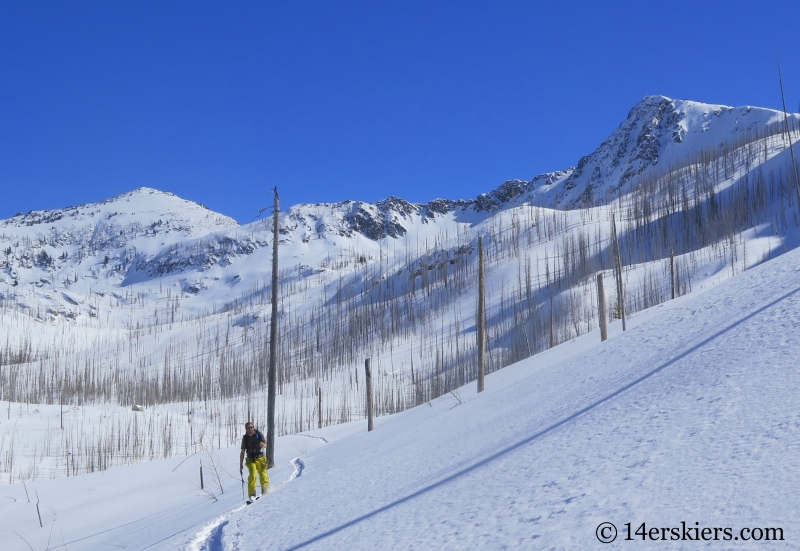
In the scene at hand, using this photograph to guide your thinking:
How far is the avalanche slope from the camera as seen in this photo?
4461 millimetres

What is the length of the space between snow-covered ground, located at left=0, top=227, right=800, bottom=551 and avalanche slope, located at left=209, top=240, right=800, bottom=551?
0.08ft

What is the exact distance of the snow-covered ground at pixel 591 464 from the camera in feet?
14.6

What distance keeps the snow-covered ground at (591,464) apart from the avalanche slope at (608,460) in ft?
0.08

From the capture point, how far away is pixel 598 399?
8.06 m

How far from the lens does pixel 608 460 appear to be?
5598 millimetres

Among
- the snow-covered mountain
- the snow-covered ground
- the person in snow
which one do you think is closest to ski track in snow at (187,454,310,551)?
the snow-covered ground

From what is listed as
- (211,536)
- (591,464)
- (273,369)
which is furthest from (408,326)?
(591,464)

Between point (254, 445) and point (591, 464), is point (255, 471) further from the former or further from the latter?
point (591, 464)

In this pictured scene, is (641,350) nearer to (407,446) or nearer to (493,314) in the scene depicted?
(407,446)

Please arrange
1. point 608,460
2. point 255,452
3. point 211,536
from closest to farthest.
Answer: point 608,460 < point 211,536 < point 255,452

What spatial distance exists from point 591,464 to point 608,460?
17 cm

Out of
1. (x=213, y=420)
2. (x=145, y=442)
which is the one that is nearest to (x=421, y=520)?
(x=145, y=442)

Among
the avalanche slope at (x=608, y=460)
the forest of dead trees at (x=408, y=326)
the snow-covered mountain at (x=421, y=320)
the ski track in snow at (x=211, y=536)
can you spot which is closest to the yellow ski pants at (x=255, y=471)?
the ski track in snow at (x=211, y=536)

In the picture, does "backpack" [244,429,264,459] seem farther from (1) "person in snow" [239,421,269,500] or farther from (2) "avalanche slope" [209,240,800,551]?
(2) "avalanche slope" [209,240,800,551]
